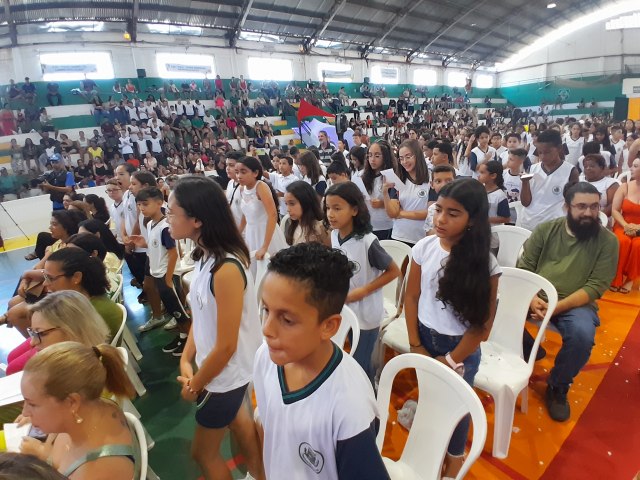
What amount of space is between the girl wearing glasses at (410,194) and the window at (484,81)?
30.1 metres

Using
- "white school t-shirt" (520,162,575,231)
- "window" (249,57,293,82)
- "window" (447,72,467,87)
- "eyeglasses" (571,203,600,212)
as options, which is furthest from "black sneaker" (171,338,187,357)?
"window" (447,72,467,87)

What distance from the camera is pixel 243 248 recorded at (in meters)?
1.55

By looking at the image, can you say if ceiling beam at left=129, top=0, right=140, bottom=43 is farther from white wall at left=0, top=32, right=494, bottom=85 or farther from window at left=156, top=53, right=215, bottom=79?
window at left=156, top=53, right=215, bottom=79

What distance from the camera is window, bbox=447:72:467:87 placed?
86.4ft

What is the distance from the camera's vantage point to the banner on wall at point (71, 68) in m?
12.0

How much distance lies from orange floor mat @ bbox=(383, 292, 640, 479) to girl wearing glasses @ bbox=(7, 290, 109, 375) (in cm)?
174

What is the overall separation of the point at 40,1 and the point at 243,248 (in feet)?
44.7

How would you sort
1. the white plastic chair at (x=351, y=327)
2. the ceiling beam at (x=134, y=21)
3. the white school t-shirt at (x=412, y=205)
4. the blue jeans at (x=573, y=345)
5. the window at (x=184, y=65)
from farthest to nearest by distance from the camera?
the window at (x=184, y=65) < the ceiling beam at (x=134, y=21) < the white school t-shirt at (x=412, y=205) < the blue jeans at (x=573, y=345) < the white plastic chair at (x=351, y=327)

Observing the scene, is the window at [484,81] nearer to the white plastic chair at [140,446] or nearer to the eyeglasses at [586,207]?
the eyeglasses at [586,207]

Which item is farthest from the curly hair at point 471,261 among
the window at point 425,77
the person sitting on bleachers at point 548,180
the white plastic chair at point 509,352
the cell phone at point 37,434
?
the window at point 425,77

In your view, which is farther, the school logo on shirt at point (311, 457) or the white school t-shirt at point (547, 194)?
the white school t-shirt at point (547, 194)

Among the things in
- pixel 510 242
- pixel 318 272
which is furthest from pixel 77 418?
pixel 510 242

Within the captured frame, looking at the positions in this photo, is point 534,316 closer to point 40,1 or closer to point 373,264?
point 373,264

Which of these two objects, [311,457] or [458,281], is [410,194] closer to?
[458,281]
